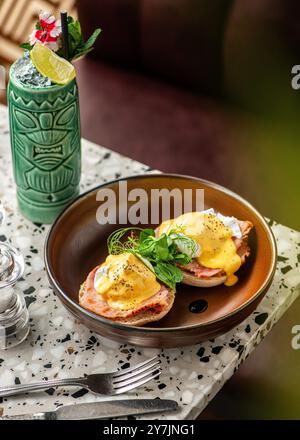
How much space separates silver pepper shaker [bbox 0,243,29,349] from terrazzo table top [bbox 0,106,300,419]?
0.02m

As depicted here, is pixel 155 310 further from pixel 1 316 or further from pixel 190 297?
pixel 1 316

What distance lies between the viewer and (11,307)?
136 centimetres

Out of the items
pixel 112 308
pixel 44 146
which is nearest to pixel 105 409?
pixel 112 308

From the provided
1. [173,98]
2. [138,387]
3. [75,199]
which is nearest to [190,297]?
[138,387]

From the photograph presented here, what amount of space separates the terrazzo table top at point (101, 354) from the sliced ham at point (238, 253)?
105mm

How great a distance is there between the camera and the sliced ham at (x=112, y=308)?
4.28 feet

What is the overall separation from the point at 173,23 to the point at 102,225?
3.17ft

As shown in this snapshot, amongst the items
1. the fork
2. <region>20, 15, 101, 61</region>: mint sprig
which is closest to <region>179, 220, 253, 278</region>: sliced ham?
the fork

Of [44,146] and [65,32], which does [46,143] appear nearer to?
[44,146]

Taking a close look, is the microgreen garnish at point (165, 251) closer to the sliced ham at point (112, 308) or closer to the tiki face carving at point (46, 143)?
the sliced ham at point (112, 308)

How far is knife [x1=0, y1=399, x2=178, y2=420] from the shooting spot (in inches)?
47.3

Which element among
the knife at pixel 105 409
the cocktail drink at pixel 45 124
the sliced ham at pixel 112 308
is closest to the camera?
the knife at pixel 105 409

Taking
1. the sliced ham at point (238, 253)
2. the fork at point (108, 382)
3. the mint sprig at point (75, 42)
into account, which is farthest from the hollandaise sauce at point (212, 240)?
the mint sprig at point (75, 42)

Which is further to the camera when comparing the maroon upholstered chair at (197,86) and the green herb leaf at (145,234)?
the maroon upholstered chair at (197,86)
